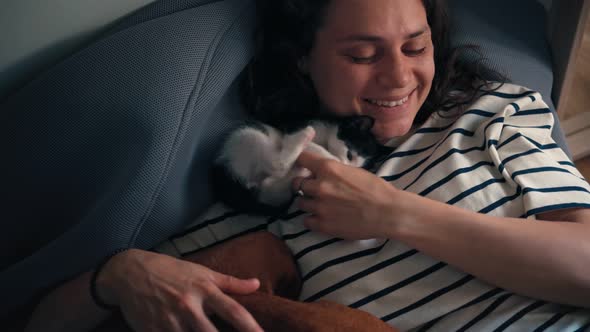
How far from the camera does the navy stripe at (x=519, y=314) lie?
0.98 m

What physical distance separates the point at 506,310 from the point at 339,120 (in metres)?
0.54


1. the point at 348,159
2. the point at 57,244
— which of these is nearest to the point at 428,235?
the point at 348,159

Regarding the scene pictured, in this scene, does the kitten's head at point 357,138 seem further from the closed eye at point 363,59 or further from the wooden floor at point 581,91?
the wooden floor at point 581,91

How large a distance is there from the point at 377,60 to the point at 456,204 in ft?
1.15

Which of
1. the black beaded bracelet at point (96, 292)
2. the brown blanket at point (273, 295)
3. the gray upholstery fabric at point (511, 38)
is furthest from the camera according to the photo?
the gray upholstery fabric at point (511, 38)

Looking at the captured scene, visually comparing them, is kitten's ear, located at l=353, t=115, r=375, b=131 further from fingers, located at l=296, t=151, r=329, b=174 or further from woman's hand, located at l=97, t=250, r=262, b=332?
woman's hand, located at l=97, t=250, r=262, b=332

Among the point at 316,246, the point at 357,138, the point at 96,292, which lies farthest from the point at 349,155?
the point at 96,292

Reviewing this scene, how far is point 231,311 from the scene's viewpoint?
2.97 ft

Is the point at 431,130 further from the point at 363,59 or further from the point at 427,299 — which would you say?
the point at 427,299

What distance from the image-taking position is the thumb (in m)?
0.95

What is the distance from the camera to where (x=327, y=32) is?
3.84 ft

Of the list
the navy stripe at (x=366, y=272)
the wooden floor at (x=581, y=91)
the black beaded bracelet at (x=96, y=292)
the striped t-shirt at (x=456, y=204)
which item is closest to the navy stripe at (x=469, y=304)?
the striped t-shirt at (x=456, y=204)

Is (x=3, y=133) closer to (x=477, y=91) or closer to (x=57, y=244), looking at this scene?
(x=57, y=244)

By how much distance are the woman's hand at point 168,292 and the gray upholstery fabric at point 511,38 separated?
861 millimetres
